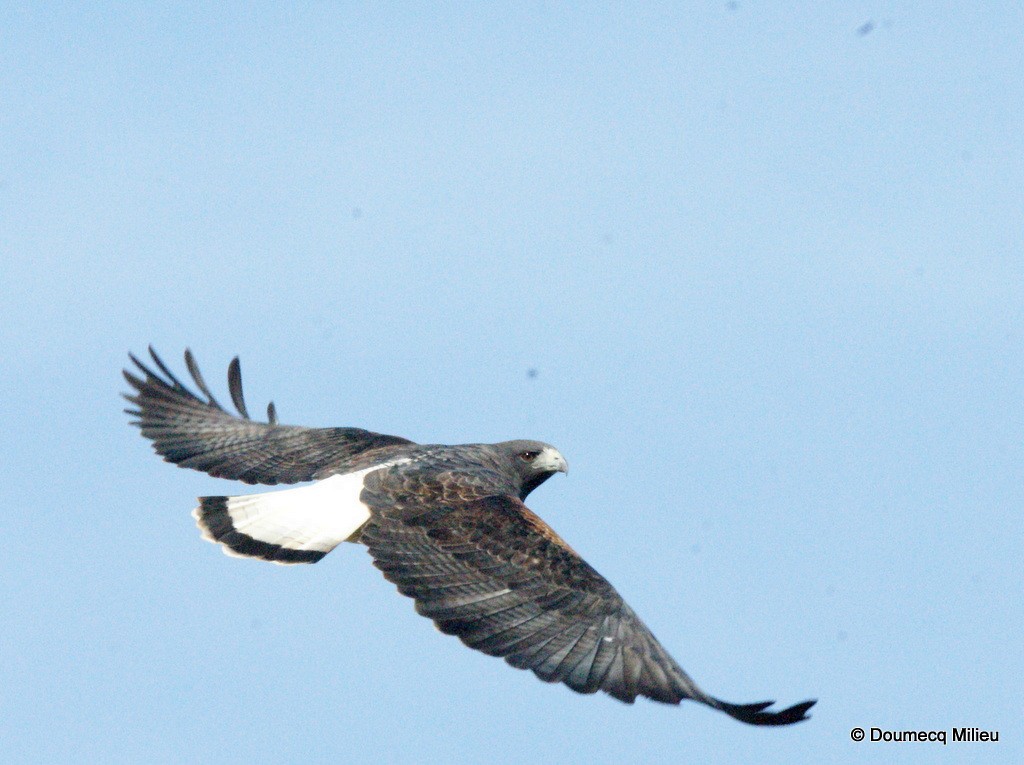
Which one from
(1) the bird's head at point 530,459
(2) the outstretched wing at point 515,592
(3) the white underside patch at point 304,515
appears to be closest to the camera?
(2) the outstretched wing at point 515,592

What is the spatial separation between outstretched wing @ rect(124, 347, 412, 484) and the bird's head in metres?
1.20

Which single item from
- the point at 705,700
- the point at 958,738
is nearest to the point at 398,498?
the point at 705,700

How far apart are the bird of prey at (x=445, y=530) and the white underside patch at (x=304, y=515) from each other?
0.04 ft

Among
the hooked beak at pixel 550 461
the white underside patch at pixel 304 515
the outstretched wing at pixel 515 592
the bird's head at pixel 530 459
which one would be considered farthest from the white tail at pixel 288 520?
the hooked beak at pixel 550 461

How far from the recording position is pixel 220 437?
1781 cm

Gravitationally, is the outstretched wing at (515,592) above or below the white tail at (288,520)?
below

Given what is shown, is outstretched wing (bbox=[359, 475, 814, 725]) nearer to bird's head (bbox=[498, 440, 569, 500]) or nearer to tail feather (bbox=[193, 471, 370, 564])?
tail feather (bbox=[193, 471, 370, 564])

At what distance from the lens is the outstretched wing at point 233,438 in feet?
55.7

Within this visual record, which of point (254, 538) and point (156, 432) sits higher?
point (156, 432)

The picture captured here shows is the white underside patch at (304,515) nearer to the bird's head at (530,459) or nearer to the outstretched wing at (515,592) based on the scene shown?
the outstretched wing at (515,592)

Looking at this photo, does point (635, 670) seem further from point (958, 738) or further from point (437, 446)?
point (437, 446)

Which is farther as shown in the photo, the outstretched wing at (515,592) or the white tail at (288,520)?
the white tail at (288,520)

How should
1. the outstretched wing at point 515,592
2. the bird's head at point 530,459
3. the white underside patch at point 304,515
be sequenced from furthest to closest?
the bird's head at point 530,459 < the white underside patch at point 304,515 < the outstretched wing at point 515,592

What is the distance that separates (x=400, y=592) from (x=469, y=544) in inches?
31.2
